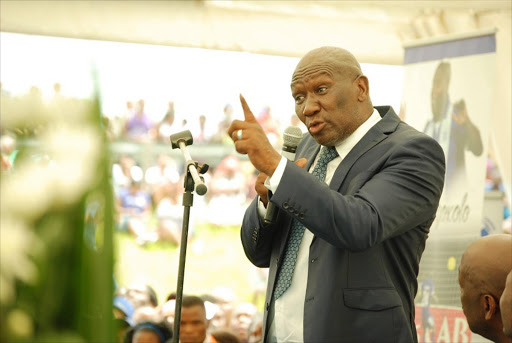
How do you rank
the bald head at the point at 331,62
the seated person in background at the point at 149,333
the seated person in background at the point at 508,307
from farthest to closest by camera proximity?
the seated person in background at the point at 149,333 → the bald head at the point at 331,62 → the seated person in background at the point at 508,307

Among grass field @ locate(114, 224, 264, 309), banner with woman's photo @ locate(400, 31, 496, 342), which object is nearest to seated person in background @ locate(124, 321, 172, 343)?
grass field @ locate(114, 224, 264, 309)

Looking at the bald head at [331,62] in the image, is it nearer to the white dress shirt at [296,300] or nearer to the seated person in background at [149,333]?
the white dress shirt at [296,300]

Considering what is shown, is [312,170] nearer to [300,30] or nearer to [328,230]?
[328,230]

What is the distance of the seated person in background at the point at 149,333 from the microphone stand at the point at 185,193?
2.45 m

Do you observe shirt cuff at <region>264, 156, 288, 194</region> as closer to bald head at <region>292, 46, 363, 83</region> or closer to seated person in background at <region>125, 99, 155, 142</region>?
bald head at <region>292, 46, 363, 83</region>

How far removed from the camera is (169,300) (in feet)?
18.4

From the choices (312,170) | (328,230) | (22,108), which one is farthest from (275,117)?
(22,108)

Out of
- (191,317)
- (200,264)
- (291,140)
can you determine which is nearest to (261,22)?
(200,264)

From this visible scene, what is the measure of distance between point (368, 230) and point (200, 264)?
412 centimetres

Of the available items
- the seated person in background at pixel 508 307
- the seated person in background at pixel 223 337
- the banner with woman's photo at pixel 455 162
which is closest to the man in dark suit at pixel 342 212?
the seated person in background at pixel 508 307

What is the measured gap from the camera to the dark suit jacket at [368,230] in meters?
2.05

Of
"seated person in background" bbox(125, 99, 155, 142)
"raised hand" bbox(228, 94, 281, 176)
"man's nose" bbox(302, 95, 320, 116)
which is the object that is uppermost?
"seated person in background" bbox(125, 99, 155, 142)

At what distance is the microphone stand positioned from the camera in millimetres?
2170

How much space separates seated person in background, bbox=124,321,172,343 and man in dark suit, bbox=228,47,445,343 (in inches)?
92.2
